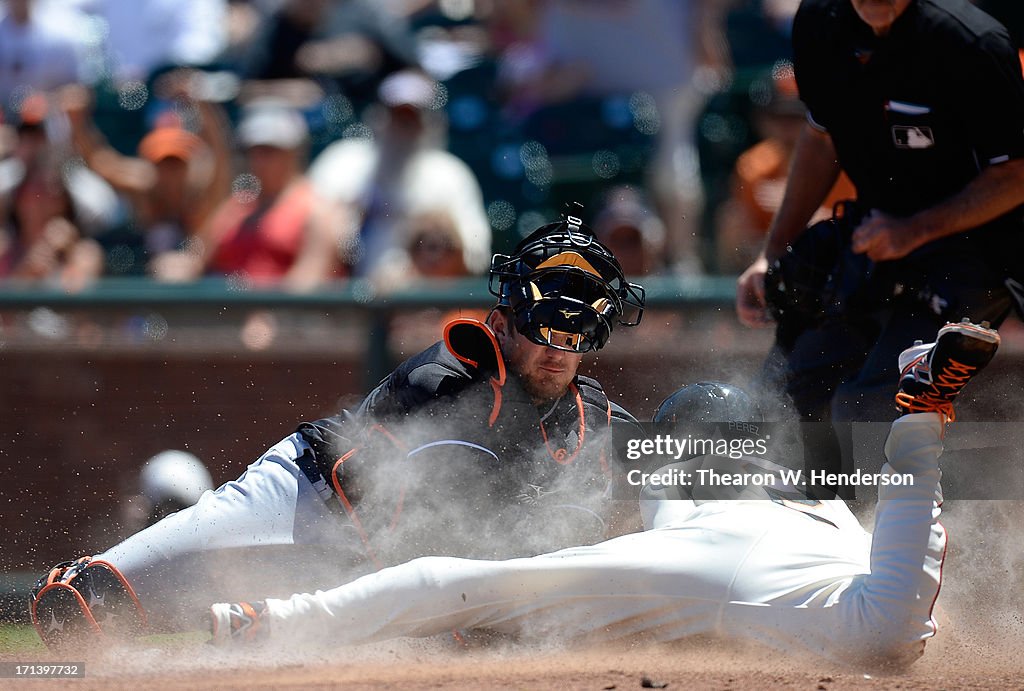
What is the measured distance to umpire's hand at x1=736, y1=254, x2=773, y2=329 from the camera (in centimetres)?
465

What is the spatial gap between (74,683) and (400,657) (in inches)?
36.2

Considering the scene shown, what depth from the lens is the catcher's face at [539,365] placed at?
3996 mm

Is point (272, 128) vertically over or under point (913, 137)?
under

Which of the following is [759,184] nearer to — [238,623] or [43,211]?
[43,211]

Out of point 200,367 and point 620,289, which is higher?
point 620,289

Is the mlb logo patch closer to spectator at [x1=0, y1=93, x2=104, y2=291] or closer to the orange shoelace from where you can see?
the orange shoelace

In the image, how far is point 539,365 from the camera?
4004 millimetres

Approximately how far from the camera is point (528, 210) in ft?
23.5

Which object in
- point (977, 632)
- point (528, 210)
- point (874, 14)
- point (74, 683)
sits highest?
point (874, 14)

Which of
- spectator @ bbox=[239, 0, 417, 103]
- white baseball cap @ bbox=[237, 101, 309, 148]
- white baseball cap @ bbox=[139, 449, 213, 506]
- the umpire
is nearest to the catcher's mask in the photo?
the umpire

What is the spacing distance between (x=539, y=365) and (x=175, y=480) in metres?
1.56

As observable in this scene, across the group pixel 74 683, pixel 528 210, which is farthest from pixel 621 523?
pixel 528 210

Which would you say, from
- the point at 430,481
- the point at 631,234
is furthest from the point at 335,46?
the point at 430,481

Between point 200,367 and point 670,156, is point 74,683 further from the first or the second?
point 670,156
